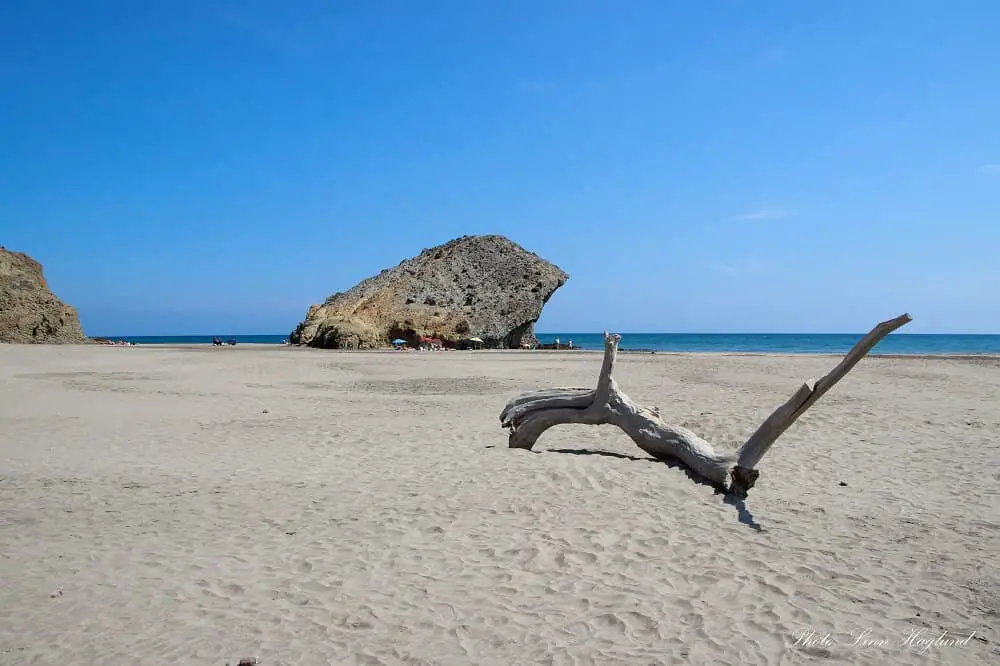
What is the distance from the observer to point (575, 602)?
448 centimetres

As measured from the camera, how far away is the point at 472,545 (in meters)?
5.52

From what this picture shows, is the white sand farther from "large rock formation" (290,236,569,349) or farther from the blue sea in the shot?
the blue sea

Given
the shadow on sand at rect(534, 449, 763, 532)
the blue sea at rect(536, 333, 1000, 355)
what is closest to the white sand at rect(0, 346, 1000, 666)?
the shadow on sand at rect(534, 449, 763, 532)

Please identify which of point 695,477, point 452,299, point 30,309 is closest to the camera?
point 695,477

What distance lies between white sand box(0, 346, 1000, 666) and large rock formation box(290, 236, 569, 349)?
28.6 meters

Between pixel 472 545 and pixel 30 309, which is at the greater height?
pixel 30 309

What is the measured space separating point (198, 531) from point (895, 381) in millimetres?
19835

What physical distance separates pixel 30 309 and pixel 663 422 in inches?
1560

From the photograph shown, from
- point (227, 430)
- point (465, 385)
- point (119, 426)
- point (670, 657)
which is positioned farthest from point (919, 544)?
point (465, 385)

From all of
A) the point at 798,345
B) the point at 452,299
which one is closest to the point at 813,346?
the point at 798,345

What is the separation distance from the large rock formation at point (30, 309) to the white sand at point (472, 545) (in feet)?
98.7

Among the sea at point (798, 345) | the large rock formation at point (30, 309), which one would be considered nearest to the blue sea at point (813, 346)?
the sea at point (798, 345)

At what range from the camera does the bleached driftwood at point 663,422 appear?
6.81m

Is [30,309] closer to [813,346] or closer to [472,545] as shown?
[472,545]
